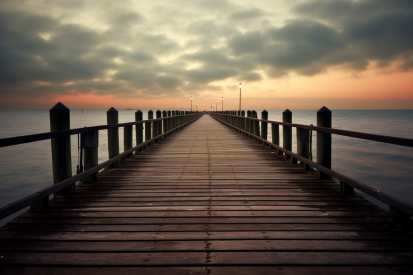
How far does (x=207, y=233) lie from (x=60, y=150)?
247 centimetres

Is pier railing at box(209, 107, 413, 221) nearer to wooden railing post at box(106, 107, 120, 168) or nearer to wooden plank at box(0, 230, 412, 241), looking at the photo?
wooden plank at box(0, 230, 412, 241)

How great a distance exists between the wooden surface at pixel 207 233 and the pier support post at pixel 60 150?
0.30 metres

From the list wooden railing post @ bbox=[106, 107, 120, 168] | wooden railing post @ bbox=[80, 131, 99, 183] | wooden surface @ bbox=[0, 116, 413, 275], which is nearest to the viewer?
wooden surface @ bbox=[0, 116, 413, 275]

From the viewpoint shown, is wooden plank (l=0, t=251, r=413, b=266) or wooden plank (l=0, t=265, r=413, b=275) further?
wooden plank (l=0, t=251, r=413, b=266)

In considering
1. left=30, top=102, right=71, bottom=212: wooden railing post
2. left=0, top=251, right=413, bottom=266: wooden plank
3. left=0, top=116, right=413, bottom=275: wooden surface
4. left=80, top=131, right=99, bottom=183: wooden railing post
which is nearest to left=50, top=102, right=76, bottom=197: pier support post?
left=30, top=102, right=71, bottom=212: wooden railing post

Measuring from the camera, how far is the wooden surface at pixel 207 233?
2.21 meters

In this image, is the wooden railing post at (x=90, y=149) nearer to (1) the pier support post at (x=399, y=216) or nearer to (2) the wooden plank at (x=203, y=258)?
(2) the wooden plank at (x=203, y=258)

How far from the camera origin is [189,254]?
7.75 ft

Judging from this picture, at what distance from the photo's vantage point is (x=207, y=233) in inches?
109

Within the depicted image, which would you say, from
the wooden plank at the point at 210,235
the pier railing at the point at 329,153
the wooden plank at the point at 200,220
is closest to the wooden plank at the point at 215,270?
the wooden plank at the point at 210,235

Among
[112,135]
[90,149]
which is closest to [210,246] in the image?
[90,149]

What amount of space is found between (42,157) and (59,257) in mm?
21333

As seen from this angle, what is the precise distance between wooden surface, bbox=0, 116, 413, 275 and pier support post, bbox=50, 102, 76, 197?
0.97 feet

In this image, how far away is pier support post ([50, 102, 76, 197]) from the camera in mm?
3980
